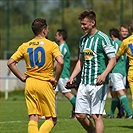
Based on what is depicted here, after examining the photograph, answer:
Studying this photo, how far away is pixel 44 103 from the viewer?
29.3ft

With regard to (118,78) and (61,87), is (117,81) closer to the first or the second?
(118,78)

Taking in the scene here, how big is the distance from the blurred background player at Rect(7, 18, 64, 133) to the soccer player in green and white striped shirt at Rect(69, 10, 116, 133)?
0.53 meters

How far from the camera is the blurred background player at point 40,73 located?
28.9 feet

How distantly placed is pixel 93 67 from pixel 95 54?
203 mm

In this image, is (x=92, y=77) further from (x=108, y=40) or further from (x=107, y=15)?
(x=107, y=15)

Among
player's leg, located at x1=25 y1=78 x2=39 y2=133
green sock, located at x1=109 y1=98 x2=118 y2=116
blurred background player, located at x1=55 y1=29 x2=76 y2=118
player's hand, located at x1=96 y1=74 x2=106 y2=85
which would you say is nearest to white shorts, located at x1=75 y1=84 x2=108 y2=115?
player's hand, located at x1=96 y1=74 x2=106 y2=85

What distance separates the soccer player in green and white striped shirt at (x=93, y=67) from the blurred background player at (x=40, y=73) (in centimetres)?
53

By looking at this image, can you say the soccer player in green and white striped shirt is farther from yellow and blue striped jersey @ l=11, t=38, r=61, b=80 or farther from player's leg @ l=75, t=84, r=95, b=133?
yellow and blue striped jersey @ l=11, t=38, r=61, b=80

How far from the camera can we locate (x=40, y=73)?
8883mm

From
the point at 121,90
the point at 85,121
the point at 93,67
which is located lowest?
the point at 85,121

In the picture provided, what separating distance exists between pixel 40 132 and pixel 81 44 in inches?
62.6

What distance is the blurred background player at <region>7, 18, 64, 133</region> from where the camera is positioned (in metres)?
8.82

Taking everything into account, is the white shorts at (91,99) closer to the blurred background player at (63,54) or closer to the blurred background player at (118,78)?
the blurred background player at (118,78)

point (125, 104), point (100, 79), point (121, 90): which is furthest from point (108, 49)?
point (121, 90)
